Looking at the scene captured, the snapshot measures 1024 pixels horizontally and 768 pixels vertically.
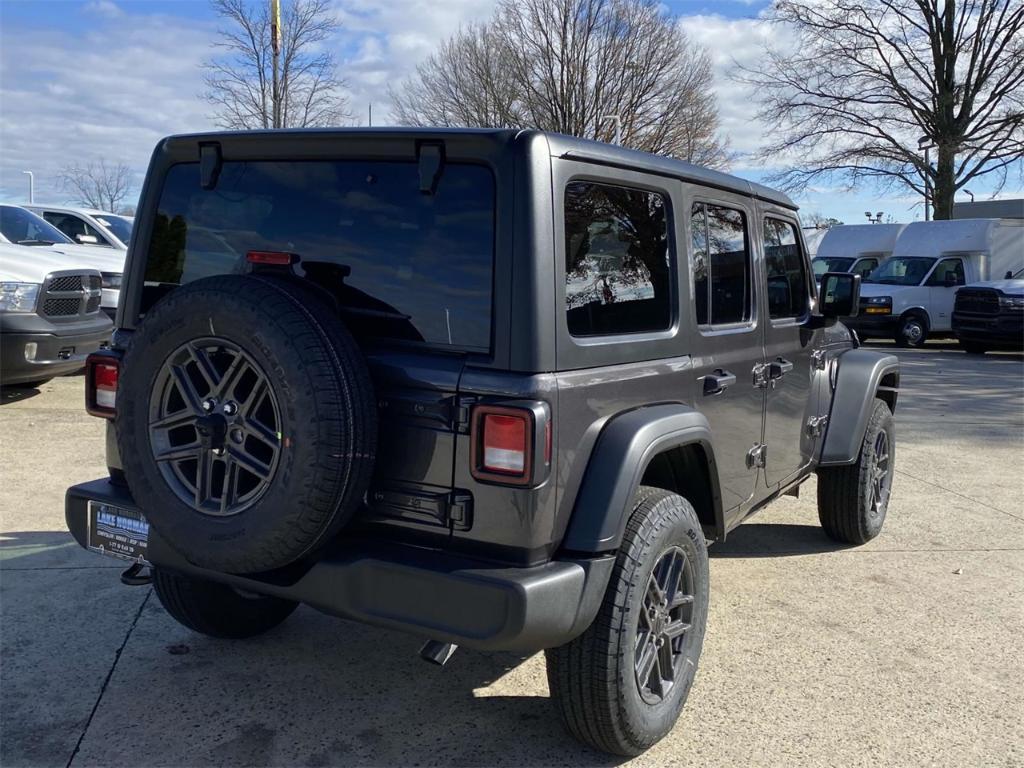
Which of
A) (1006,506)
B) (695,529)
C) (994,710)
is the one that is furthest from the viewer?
(1006,506)

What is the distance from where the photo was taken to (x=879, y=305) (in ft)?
59.1

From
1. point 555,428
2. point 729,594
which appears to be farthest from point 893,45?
point 555,428

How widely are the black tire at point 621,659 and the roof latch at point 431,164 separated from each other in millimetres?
1173

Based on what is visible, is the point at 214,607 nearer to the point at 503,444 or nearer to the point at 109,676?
the point at 109,676

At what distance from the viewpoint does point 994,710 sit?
3350mm

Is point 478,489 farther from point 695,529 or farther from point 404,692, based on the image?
point 404,692

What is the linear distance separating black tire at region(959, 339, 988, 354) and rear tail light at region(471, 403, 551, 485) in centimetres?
1646

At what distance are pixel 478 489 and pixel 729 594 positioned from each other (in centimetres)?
230

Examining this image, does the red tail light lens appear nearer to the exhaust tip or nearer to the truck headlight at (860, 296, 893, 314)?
the exhaust tip

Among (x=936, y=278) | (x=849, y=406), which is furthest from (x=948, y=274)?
(x=849, y=406)

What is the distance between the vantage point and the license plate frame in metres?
3.03

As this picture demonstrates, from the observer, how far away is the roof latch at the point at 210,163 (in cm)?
304

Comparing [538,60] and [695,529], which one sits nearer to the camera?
[695,529]

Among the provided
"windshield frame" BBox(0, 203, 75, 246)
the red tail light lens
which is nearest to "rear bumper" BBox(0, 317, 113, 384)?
"windshield frame" BBox(0, 203, 75, 246)
